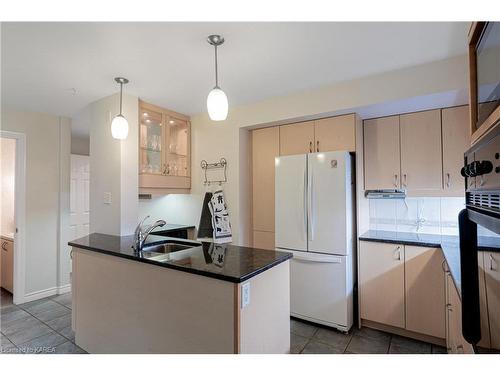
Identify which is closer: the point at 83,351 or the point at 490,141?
the point at 490,141

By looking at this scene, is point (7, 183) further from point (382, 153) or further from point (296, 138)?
point (382, 153)

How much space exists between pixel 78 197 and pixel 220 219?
267cm

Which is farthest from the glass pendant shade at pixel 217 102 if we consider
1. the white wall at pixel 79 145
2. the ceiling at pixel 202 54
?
the white wall at pixel 79 145

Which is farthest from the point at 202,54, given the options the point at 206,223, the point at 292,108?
the point at 206,223

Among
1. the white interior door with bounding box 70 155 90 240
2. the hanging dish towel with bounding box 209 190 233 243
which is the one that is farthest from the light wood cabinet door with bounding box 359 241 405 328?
the white interior door with bounding box 70 155 90 240

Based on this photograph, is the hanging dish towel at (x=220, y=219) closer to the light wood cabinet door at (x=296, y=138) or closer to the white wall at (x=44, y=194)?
the light wood cabinet door at (x=296, y=138)

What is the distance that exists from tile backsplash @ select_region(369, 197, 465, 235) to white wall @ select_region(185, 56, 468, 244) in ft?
3.63

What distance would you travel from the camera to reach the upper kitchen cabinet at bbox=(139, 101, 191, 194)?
2879 mm

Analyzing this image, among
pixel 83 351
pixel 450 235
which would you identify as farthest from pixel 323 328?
pixel 83 351

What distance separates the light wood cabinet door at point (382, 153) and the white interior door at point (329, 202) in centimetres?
45

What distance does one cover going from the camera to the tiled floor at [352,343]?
2178mm

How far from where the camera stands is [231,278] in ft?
4.34
